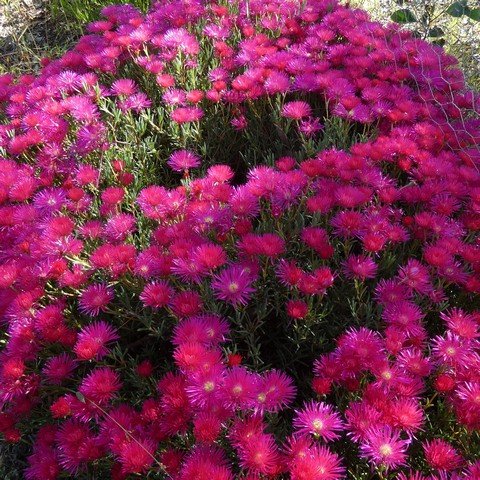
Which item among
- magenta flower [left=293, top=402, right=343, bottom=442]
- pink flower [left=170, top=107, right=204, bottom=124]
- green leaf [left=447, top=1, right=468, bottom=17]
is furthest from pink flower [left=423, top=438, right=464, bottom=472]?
green leaf [left=447, top=1, right=468, bottom=17]

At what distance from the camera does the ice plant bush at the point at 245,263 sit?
114cm

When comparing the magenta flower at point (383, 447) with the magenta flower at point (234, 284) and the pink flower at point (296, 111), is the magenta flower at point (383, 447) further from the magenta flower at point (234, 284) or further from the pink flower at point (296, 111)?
the pink flower at point (296, 111)

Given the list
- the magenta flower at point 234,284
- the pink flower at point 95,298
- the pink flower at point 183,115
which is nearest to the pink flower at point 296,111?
the pink flower at point 183,115

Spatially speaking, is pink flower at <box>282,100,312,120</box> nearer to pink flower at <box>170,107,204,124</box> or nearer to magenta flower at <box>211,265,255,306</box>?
pink flower at <box>170,107,204,124</box>

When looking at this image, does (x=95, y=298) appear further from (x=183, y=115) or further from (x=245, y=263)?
(x=183, y=115)

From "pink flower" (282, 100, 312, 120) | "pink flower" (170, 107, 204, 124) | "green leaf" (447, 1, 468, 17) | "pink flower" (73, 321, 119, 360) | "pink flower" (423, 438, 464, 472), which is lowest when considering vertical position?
"pink flower" (423, 438, 464, 472)

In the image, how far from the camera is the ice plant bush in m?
1.14

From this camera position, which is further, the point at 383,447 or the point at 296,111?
the point at 296,111

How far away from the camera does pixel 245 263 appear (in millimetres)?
1444

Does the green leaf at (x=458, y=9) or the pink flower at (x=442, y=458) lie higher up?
the green leaf at (x=458, y=9)

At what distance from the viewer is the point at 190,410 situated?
1114mm

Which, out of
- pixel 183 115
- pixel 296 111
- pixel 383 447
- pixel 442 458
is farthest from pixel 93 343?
pixel 296 111

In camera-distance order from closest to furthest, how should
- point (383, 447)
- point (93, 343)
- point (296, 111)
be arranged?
point (383, 447) < point (93, 343) < point (296, 111)

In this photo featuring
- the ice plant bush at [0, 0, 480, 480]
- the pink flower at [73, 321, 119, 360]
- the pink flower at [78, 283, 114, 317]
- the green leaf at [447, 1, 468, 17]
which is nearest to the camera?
the ice plant bush at [0, 0, 480, 480]
